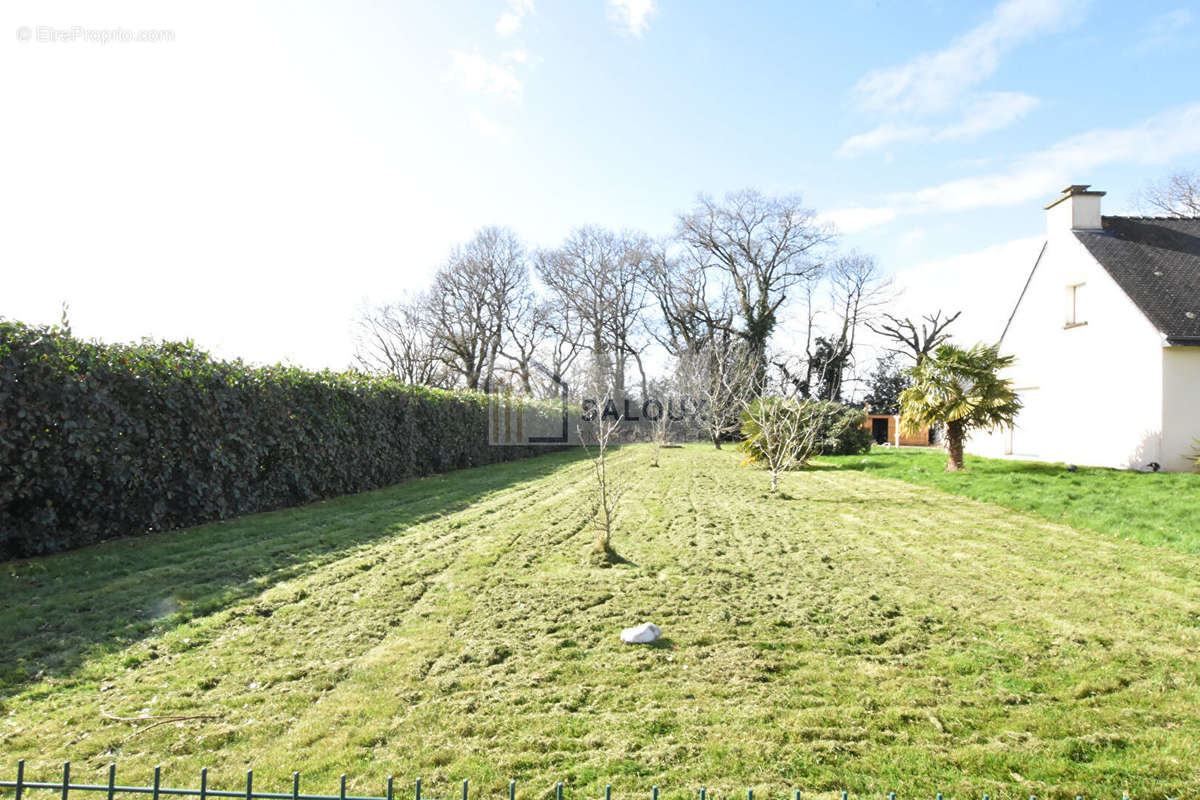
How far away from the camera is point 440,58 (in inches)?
328

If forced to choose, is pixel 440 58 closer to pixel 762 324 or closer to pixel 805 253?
pixel 762 324

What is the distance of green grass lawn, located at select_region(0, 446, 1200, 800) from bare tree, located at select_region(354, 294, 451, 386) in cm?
3222

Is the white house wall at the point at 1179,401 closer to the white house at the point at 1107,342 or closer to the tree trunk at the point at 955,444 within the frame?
the white house at the point at 1107,342

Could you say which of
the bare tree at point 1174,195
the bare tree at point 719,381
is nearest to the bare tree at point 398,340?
the bare tree at point 719,381

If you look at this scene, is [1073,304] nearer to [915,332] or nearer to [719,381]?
[719,381]

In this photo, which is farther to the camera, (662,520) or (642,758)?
(662,520)

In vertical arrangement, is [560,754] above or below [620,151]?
below

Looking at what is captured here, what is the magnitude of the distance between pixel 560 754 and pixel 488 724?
42 centimetres

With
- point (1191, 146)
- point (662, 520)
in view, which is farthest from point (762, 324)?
point (662, 520)

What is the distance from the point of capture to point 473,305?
35.1 metres

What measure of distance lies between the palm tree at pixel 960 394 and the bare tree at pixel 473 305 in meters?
26.1

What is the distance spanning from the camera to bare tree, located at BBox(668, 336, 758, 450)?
22641 mm

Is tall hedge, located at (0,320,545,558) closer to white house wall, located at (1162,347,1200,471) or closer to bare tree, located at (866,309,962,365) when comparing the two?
white house wall, located at (1162,347,1200,471)

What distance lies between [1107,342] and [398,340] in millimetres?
36084
